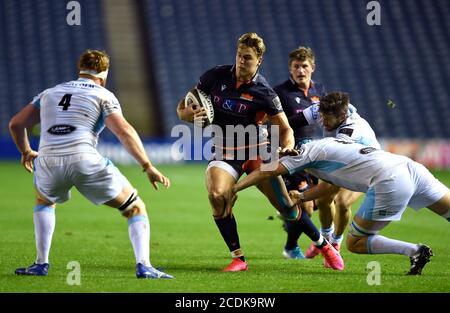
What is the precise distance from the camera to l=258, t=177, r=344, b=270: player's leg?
8383mm

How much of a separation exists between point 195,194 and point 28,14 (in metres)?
14.1

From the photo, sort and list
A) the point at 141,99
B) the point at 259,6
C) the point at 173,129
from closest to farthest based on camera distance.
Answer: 1. the point at 173,129
2. the point at 141,99
3. the point at 259,6

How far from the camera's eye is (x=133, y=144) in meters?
6.82

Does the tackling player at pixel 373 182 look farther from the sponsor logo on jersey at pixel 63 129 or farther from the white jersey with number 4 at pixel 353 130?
the sponsor logo on jersey at pixel 63 129

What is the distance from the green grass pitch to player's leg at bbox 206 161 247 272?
0.67 ft

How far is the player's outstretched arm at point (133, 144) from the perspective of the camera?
6.75 meters

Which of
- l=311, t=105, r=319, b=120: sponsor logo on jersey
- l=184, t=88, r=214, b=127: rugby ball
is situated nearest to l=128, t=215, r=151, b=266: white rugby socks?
l=184, t=88, r=214, b=127: rugby ball

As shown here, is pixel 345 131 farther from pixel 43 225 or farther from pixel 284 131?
pixel 43 225

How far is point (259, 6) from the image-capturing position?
31422mm

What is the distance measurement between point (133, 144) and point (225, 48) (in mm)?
23606

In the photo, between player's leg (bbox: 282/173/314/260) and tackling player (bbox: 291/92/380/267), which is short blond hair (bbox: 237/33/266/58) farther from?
player's leg (bbox: 282/173/314/260)

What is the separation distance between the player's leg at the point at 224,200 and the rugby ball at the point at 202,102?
482 millimetres
